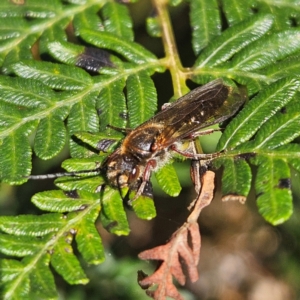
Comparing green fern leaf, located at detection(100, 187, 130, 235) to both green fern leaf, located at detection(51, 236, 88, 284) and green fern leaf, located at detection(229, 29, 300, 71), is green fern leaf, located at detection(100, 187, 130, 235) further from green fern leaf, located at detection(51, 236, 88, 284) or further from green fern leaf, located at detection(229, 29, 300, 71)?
green fern leaf, located at detection(229, 29, 300, 71)

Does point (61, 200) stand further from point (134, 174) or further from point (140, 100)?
point (140, 100)

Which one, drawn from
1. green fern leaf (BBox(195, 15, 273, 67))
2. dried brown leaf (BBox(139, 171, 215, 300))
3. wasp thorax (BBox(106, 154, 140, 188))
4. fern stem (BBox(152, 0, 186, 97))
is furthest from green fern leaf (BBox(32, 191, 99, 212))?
green fern leaf (BBox(195, 15, 273, 67))

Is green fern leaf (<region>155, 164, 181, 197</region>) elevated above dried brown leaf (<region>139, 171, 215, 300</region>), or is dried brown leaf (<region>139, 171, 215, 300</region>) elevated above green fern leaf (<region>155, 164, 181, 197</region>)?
green fern leaf (<region>155, 164, 181, 197</region>)

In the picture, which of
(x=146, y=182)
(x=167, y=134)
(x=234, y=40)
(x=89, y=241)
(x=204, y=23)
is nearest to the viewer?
(x=89, y=241)

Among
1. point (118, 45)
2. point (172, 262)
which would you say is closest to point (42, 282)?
point (172, 262)

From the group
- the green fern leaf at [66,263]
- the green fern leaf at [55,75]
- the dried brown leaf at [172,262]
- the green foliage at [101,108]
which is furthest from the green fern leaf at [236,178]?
the green fern leaf at [55,75]

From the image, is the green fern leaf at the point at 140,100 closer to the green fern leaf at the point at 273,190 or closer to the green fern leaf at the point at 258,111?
the green fern leaf at the point at 258,111

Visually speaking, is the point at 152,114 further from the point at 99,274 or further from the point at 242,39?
the point at 99,274
